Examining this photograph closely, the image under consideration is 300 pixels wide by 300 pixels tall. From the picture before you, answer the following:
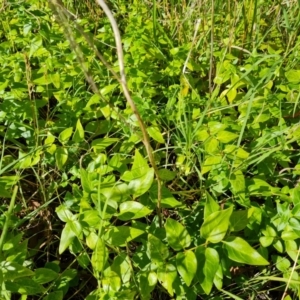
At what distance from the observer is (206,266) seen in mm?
993

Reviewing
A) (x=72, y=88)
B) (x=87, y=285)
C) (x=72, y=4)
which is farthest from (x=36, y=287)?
(x=72, y=4)

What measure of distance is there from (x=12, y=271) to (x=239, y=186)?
588mm

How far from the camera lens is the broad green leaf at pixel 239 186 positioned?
3.83 ft

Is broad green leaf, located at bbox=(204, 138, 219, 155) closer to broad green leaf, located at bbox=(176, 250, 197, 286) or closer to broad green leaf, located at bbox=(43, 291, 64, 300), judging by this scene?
broad green leaf, located at bbox=(176, 250, 197, 286)

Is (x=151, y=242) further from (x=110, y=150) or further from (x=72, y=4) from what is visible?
(x=72, y=4)

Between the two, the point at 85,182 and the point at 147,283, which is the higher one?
the point at 85,182

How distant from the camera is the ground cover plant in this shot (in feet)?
3.36

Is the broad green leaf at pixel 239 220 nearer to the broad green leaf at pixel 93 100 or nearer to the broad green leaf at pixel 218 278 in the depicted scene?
the broad green leaf at pixel 218 278

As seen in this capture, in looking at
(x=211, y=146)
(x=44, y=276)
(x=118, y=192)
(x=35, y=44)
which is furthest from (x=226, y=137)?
(x=35, y=44)

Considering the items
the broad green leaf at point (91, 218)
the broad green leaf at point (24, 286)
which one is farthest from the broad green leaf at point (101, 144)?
the broad green leaf at point (24, 286)

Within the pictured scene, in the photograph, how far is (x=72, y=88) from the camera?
155 centimetres

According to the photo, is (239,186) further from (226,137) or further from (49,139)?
(49,139)

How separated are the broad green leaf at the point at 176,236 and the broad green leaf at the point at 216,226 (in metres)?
0.05

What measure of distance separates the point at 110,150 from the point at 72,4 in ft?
2.98
